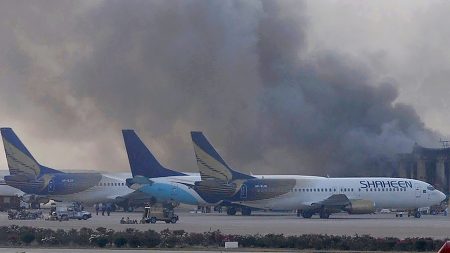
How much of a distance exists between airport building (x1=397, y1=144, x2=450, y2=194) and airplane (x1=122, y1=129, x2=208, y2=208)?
27.6 m

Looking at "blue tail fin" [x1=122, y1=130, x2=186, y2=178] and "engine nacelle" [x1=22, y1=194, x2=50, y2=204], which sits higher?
"blue tail fin" [x1=122, y1=130, x2=186, y2=178]

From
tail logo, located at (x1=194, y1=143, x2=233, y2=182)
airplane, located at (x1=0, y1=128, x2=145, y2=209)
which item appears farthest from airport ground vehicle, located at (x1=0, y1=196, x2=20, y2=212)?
tail logo, located at (x1=194, y1=143, x2=233, y2=182)

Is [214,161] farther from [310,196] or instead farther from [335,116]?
[335,116]

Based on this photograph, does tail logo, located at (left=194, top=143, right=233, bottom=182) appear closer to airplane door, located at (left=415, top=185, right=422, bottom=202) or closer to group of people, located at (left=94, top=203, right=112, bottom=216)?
group of people, located at (left=94, top=203, right=112, bottom=216)

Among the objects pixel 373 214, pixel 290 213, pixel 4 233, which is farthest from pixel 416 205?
pixel 4 233

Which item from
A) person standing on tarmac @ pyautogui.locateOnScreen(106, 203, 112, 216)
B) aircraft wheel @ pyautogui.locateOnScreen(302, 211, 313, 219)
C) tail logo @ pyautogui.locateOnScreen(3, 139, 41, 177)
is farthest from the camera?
tail logo @ pyautogui.locateOnScreen(3, 139, 41, 177)

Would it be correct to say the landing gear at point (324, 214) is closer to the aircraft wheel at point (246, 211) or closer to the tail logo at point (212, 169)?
the aircraft wheel at point (246, 211)

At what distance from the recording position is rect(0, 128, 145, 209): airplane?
134 m

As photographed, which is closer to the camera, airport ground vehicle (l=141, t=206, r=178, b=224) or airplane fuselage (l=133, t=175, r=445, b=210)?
airport ground vehicle (l=141, t=206, r=178, b=224)

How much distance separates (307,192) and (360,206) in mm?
5739

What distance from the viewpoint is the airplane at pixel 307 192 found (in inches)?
4609

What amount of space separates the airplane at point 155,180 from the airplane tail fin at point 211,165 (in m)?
3.85

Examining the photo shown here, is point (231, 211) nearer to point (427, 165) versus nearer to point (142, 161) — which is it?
point (142, 161)

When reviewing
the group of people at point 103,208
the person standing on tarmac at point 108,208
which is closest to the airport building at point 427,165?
the person standing on tarmac at point 108,208
